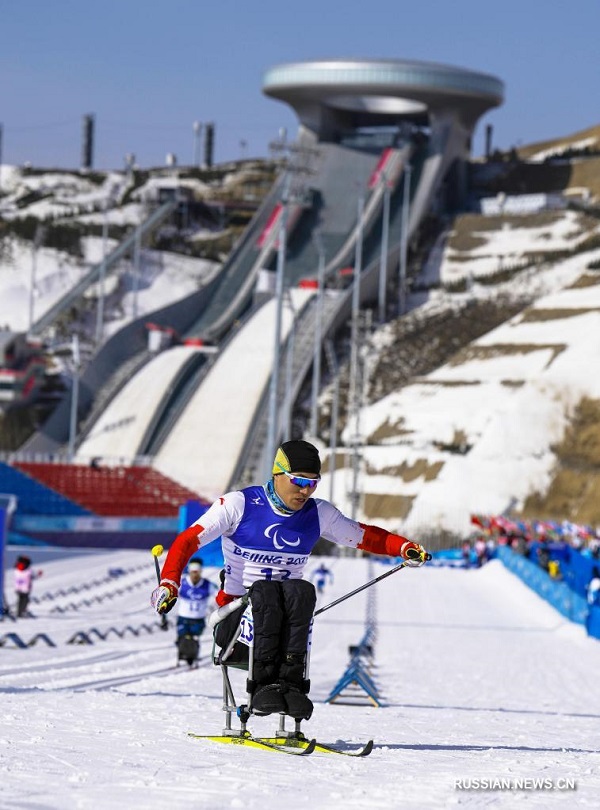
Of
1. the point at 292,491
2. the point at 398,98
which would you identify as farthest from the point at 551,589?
the point at 398,98

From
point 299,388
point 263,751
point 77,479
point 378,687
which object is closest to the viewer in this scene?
point 263,751

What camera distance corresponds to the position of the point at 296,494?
8734mm

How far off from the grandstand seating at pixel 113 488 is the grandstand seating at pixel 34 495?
0.47m

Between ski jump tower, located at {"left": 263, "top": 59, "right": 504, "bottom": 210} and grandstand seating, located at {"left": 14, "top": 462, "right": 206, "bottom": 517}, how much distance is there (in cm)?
5126

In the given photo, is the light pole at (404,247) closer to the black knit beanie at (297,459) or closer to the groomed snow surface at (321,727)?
the groomed snow surface at (321,727)

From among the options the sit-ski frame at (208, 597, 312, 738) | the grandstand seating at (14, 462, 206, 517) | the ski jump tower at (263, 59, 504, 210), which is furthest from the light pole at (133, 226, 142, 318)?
the sit-ski frame at (208, 597, 312, 738)

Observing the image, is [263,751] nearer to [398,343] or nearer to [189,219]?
[398,343]

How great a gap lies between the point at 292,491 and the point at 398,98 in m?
115

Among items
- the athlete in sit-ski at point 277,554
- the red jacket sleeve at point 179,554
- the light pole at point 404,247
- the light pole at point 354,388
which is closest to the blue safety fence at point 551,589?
the light pole at point 354,388

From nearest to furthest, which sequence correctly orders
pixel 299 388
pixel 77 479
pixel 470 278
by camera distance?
pixel 77 479 < pixel 299 388 < pixel 470 278

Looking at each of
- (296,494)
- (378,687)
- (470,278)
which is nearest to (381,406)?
(470,278)

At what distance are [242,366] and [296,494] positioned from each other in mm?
76118

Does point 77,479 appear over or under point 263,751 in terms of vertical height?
under

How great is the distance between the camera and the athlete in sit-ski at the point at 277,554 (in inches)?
334
